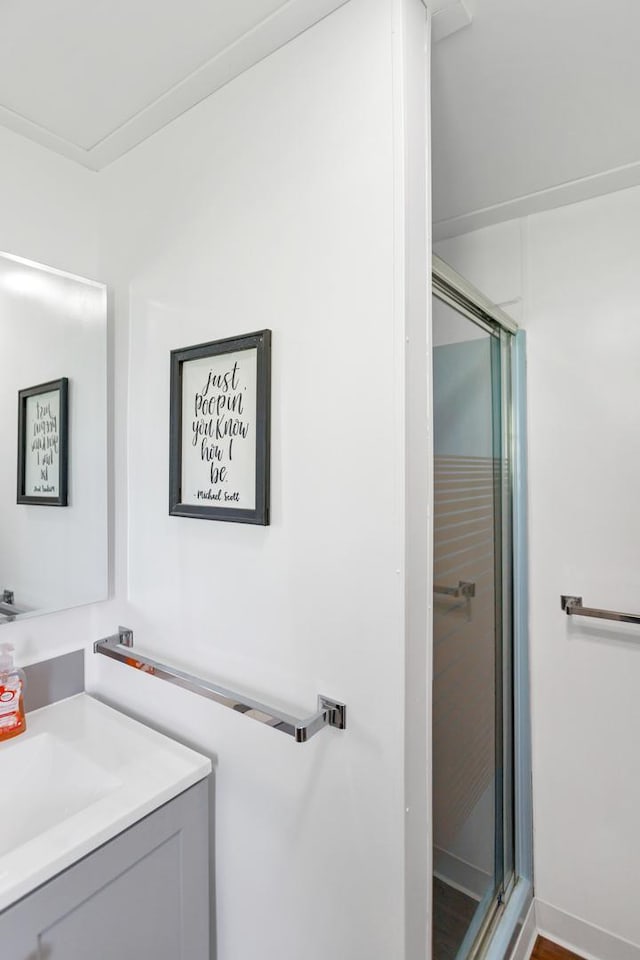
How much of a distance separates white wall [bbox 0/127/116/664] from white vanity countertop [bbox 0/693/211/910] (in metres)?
0.18

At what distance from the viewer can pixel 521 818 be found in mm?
1584

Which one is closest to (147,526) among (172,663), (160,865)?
(172,663)

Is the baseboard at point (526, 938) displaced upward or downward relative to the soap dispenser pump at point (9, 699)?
downward

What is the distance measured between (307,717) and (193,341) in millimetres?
828

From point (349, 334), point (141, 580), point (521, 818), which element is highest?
point (349, 334)

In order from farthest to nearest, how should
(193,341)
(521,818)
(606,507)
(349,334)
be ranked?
(521,818)
(606,507)
(193,341)
(349,334)

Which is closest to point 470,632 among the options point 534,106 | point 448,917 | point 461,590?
point 461,590

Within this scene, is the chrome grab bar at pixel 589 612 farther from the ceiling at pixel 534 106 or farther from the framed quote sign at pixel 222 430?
the ceiling at pixel 534 106

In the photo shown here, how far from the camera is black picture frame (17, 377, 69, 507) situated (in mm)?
1183

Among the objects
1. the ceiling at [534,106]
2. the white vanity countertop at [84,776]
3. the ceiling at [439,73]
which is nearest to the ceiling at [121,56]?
the ceiling at [439,73]

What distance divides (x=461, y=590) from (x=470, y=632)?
0.14 metres

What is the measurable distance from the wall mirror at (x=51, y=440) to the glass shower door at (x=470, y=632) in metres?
0.86

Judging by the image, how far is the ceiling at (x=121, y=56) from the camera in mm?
892

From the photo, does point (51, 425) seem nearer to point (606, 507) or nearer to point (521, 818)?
point (606, 507)
